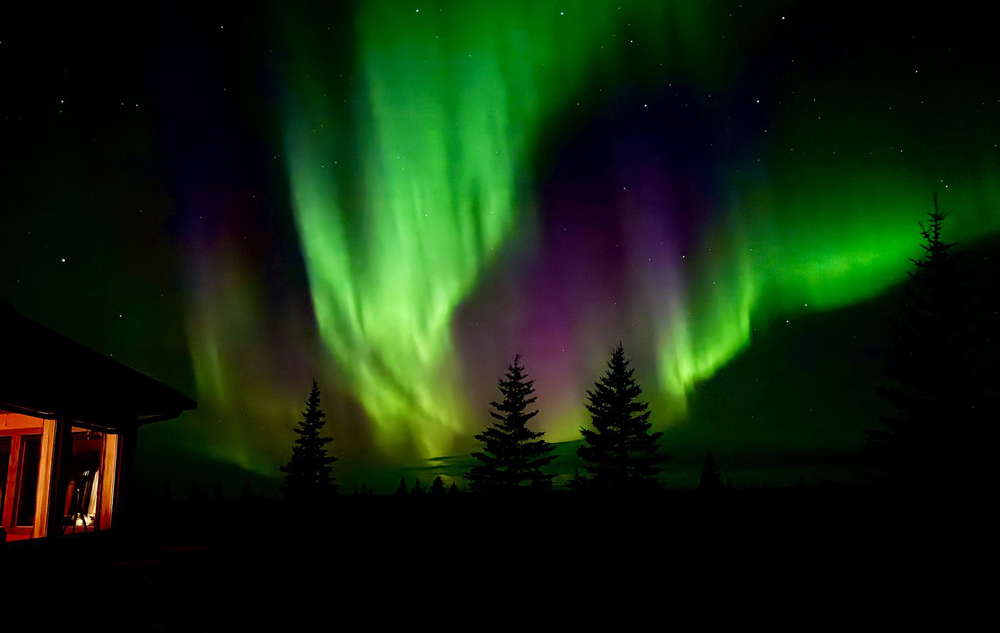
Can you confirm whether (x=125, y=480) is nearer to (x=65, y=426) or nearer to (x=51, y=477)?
(x=51, y=477)

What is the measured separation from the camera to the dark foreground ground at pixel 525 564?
23.5 feet

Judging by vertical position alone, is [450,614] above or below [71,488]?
below

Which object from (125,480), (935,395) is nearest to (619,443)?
(935,395)

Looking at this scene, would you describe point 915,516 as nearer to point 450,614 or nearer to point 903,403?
point 903,403

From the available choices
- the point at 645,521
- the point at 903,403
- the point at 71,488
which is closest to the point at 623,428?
the point at 645,521

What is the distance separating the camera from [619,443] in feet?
105

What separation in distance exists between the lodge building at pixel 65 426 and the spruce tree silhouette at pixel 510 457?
2513 cm

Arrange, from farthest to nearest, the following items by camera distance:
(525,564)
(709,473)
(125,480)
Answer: (709,473) < (525,564) < (125,480)

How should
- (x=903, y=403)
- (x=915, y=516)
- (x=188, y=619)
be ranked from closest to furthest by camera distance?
(x=188, y=619)
(x=915, y=516)
(x=903, y=403)

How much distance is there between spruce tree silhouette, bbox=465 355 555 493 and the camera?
33281 millimetres

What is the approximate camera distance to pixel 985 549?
50.5 ft

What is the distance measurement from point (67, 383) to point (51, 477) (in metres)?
1.20

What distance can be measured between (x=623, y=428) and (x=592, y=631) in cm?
2273

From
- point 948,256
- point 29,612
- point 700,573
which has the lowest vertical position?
point 700,573
